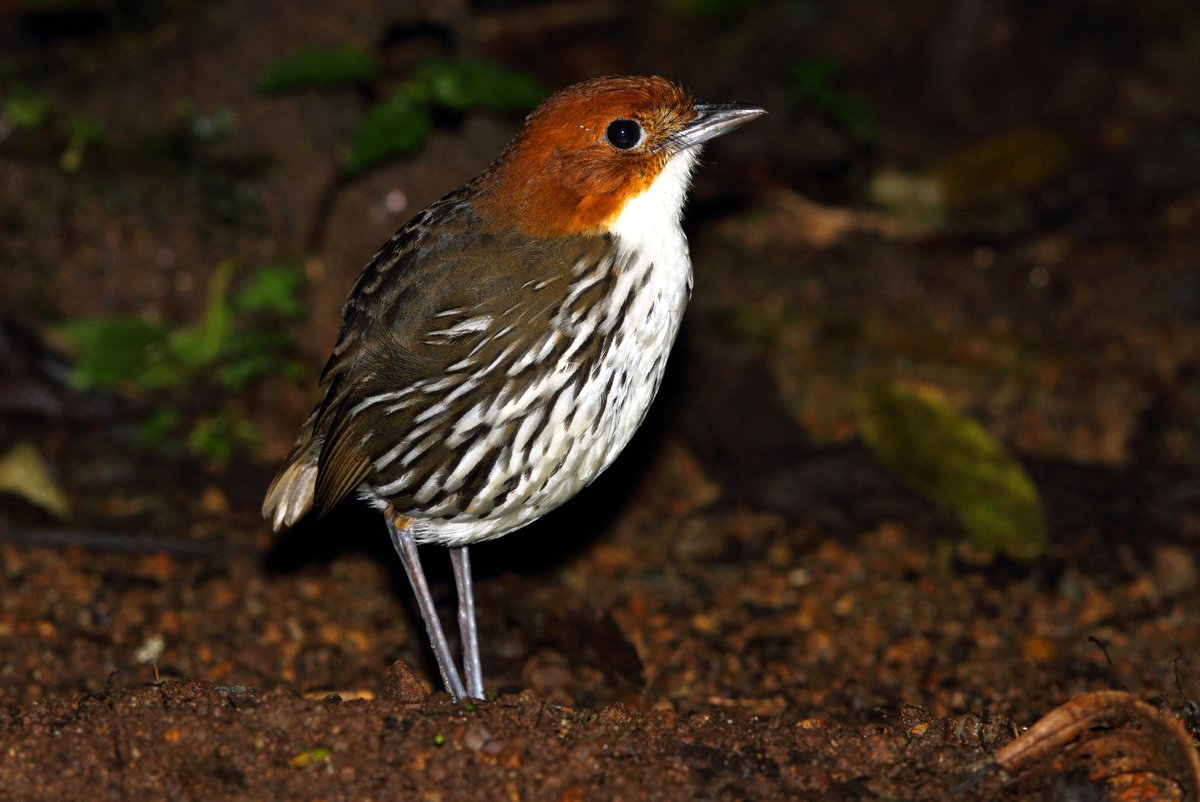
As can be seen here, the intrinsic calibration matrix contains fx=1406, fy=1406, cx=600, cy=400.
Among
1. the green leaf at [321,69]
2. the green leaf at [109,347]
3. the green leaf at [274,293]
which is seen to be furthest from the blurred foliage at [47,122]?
the green leaf at [274,293]

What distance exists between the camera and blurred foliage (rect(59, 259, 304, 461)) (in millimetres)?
6961

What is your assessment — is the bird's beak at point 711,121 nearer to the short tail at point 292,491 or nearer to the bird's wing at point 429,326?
the bird's wing at point 429,326

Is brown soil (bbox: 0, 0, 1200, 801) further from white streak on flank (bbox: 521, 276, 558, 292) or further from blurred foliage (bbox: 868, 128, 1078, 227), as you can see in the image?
white streak on flank (bbox: 521, 276, 558, 292)

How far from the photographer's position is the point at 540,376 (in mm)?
4215

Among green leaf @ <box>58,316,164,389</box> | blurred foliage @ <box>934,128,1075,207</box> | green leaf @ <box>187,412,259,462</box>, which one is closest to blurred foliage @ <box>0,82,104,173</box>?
green leaf @ <box>58,316,164,389</box>

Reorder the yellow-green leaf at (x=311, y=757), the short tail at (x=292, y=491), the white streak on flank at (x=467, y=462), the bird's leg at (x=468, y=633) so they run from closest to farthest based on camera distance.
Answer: the yellow-green leaf at (x=311, y=757) < the white streak on flank at (x=467, y=462) < the bird's leg at (x=468, y=633) < the short tail at (x=292, y=491)

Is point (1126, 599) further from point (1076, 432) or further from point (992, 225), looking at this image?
point (992, 225)

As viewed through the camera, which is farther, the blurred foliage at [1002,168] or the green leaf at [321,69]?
the blurred foliage at [1002,168]

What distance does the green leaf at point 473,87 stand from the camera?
6.99 metres

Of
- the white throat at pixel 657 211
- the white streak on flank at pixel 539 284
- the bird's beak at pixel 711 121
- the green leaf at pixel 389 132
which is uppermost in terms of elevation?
the bird's beak at pixel 711 121

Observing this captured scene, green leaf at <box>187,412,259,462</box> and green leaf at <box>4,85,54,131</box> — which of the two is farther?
green leaf at <box>4,85,54,131</box>

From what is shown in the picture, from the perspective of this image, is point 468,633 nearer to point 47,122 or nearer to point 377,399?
point 377,399

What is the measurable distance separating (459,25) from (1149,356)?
4099mm

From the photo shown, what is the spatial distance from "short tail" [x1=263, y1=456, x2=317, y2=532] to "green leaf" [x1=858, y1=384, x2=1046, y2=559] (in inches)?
111
